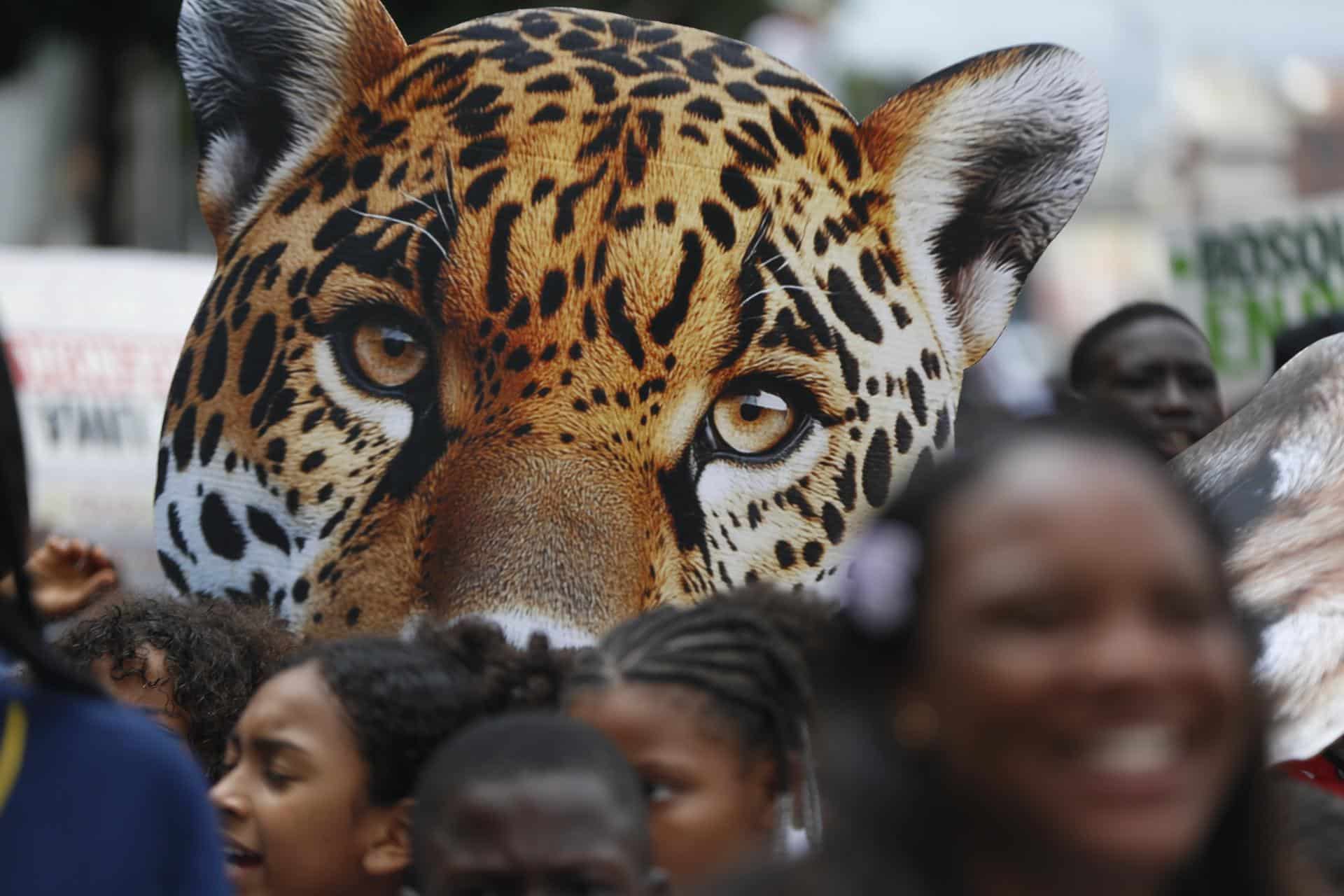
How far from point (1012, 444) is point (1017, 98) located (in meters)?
1.80

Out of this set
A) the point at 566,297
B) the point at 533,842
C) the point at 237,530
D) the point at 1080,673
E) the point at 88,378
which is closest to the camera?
the point at 1080,673

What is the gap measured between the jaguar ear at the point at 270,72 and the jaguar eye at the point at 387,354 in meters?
0.35

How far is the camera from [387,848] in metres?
2.72

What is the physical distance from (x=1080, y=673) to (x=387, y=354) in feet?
6.24

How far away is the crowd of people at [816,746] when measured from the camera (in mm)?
1547

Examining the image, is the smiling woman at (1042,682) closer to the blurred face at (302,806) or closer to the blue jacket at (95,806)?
the blue jacket at (95,806)

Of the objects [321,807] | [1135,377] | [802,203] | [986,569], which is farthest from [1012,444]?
[1135,377]

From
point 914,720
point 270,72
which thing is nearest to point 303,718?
point 270,72

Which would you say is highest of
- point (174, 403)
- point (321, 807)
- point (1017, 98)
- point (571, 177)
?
point (1017, 98)

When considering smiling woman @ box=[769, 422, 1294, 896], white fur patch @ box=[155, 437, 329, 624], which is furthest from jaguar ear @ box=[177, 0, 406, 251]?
smiling woman @ box=[769, 422, 1294, 896]

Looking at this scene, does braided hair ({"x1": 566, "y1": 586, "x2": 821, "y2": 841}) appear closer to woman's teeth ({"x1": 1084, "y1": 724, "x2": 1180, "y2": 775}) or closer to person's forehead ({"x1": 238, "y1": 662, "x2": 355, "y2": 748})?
person's forehead ({"x1": 238, "y1": 662, "x2": 355, "y2": 748})

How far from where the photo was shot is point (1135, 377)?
4.82 meters

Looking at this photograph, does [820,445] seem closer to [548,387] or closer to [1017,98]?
[548,387]

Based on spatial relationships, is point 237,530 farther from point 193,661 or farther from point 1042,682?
point 1042,682
